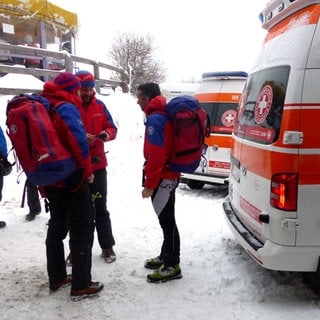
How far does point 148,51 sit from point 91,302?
38.2 meters

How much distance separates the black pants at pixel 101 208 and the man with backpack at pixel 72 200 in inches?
24.9

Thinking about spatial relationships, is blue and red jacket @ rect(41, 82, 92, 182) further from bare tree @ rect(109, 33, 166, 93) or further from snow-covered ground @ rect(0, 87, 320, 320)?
bare tree @ rect(109, 33, 166, 93)

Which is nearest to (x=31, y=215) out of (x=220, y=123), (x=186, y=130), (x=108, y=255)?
(x=108, y=255)

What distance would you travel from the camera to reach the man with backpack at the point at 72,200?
3.11 meters

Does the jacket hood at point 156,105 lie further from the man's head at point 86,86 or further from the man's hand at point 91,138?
the man's head at point 86,86

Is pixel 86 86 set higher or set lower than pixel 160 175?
higher

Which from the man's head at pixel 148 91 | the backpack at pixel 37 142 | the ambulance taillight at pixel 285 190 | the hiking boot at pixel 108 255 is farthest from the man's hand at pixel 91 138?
the ambulance taillight at pixel 285 190

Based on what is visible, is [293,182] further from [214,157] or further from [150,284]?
[214,157]

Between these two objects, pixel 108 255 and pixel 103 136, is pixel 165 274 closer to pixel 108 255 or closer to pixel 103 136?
pixel 108 255

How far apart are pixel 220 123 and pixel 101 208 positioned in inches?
160

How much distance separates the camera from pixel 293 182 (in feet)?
9.62

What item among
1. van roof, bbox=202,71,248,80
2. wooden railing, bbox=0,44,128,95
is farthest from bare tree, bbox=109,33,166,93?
van roof, bbox=202,71,248,80

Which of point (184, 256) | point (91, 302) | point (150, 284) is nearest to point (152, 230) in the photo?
point (184, 256)

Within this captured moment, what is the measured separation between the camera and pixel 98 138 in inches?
154
